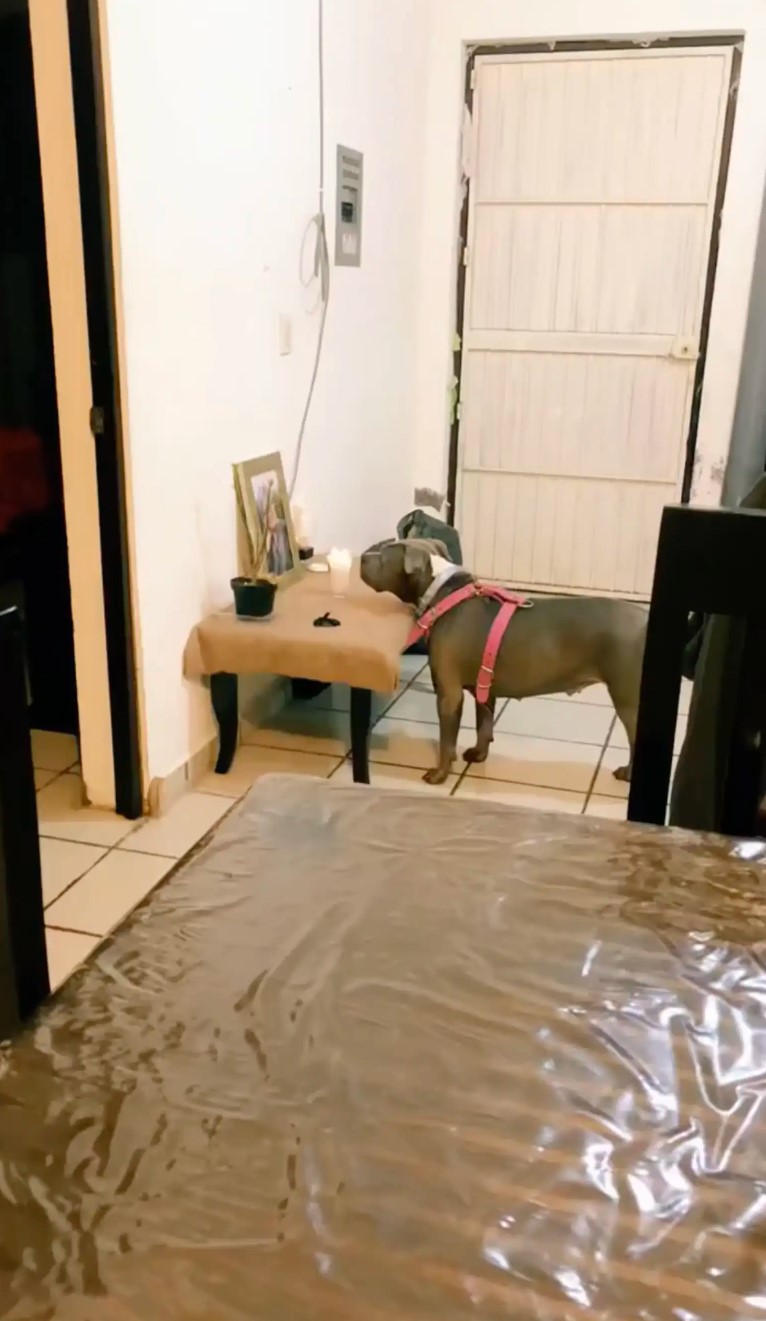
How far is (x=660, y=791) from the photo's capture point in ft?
4.34

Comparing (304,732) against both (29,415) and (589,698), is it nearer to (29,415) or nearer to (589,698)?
(589,698)

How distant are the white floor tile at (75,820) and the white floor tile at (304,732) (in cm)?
57

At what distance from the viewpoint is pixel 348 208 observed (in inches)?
137

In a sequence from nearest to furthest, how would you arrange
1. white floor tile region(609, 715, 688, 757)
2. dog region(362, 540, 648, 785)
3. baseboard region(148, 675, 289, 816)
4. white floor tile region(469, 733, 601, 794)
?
baseboard region(148, 675, 289, 816) → dog region(362, 540, 648, 785) → white floor tile region(469, 733, 601, 794) → white floor tile region(609, 715, 688, 757)

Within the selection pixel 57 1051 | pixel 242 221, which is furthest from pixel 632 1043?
pixel 242 221

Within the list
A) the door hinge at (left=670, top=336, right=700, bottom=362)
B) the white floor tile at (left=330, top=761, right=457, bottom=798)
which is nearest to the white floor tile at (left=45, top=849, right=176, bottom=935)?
the white floor tile at (left=330, top=761, right=457, bottom=798)

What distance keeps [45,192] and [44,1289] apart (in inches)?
86.8

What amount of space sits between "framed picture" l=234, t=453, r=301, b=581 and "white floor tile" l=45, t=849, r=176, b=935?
2.66 ft

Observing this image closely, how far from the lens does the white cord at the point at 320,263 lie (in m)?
3.18

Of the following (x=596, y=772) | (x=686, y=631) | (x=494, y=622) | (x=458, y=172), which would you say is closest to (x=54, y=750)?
(x=494, y=622)

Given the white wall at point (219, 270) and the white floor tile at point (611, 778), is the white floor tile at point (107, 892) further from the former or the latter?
the white floor tile at point (611, 778)

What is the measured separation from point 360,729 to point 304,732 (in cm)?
50

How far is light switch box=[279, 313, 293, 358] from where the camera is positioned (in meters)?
3.12

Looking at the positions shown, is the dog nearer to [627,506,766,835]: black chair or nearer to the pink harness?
the pink harness
